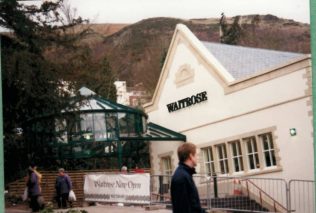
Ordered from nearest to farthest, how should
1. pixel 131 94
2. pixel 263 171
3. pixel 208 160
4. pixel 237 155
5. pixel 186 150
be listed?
pixel 186 150
pixel 263 171
pixel 237 155
pixel 208 160
pixel 131 94

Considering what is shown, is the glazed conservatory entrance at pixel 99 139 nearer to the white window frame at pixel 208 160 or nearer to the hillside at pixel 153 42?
the white window frame at pixel 208 160

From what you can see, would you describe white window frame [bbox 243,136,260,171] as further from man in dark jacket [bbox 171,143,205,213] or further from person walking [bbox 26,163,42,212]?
man in dark jacket [bbox 171,143,205,213]

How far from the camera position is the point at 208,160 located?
26.6 meters

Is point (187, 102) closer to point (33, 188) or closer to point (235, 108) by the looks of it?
point (235, 108)

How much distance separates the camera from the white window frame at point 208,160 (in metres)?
26.4

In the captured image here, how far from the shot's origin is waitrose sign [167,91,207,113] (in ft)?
87.1

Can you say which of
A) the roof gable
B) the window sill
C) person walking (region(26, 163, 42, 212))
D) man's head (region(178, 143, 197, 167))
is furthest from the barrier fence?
man's head (region(178, 143, 197, 167))

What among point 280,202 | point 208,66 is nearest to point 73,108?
point 280,202

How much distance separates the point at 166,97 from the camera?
29.2 m

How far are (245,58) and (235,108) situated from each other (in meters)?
3.87

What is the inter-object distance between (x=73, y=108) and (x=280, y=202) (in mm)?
7557

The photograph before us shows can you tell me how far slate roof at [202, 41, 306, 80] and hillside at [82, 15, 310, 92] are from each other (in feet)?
1.48

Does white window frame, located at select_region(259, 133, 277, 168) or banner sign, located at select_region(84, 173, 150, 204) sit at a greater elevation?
white window frame, located at select_region(259, 133, 277, 168)

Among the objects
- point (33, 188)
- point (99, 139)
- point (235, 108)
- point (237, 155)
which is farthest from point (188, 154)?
point (99, 139)
